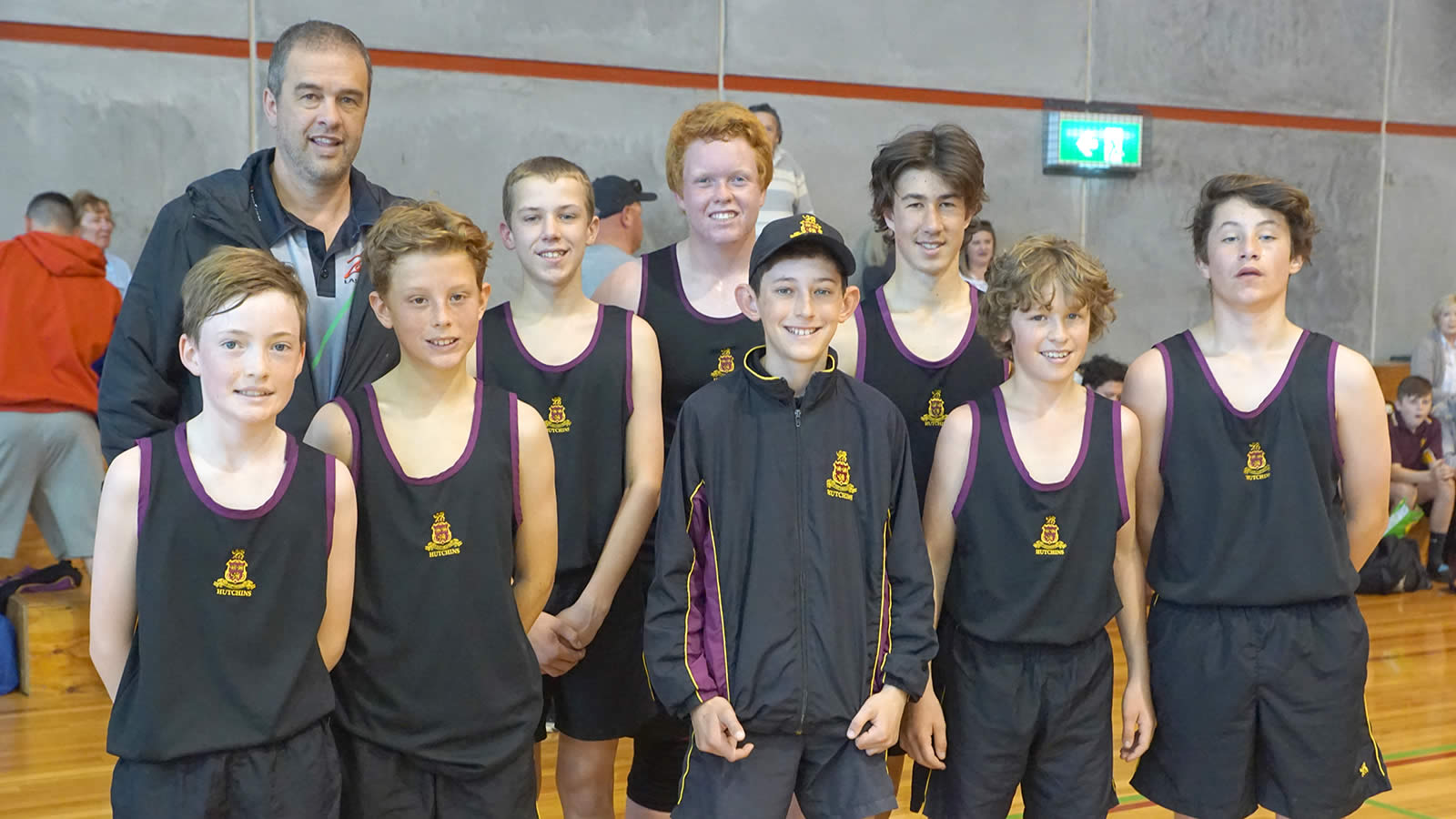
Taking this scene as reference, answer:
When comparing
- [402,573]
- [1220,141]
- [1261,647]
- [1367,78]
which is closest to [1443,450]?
[1220,141]

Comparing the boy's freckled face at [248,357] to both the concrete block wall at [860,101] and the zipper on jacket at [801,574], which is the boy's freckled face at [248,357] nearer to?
the zipper on jacket at [801,574]

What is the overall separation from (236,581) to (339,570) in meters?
0.16

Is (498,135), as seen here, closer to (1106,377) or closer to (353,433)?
(1106,377)

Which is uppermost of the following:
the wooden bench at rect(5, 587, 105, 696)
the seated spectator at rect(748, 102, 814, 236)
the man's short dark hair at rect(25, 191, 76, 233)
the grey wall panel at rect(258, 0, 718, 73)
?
the grey wall panel at rect(258, 0, 718, 73)

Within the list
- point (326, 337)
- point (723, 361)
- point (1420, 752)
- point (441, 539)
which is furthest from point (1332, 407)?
point (1420, 752)

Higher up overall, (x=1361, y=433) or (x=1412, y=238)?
(x=1412, y=238)

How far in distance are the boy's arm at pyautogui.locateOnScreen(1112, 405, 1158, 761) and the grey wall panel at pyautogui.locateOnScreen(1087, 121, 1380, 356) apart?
5972 millimetres

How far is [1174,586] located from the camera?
8.62 feet

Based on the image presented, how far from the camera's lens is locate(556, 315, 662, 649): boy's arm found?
8.45 feet

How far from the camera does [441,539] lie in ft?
7.26

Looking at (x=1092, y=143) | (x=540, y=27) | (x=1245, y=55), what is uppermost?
(x=1245, y=55)

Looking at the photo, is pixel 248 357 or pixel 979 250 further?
pixel 979 250

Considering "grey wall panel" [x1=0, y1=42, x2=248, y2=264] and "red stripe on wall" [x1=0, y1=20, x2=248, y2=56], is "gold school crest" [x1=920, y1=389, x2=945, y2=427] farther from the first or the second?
"red stripe on wall" [x1=0, y1=20, x2=248, y2=56]

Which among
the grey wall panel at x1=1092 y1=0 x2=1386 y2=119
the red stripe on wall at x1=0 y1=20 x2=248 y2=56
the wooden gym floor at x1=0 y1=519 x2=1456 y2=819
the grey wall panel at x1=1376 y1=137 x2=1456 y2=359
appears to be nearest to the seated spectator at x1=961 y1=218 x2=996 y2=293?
the grey wall panel at x1=1092 y1=0 x2=1386 y2=119
